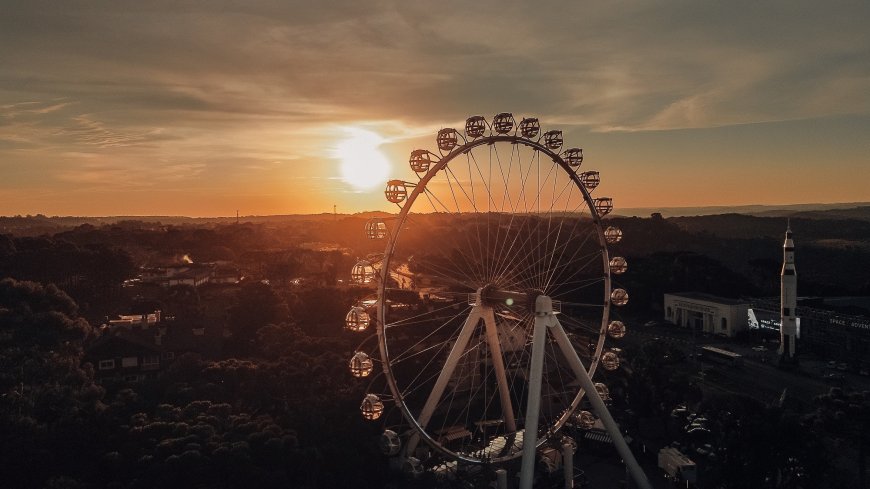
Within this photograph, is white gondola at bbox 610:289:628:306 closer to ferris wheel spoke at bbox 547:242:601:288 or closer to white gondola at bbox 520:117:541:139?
ferris wheel spoke at bbox 547:242:601:288

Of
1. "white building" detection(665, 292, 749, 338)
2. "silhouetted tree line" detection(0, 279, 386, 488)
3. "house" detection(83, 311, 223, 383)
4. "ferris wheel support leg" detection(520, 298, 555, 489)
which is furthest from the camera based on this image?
"white building" detection(665, 292, 749, 338)

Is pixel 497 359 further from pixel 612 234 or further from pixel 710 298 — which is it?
pixel 710 298

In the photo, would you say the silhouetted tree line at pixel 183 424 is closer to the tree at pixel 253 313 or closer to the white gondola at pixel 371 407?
the white gondola at pixel 371 407

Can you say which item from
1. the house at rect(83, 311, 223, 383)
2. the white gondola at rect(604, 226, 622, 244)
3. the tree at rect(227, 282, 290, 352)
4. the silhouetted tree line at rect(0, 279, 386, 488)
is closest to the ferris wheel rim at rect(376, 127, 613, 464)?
the white gondola at rect(604, 226, 622, 244)

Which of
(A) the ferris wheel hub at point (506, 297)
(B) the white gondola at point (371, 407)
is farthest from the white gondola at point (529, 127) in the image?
(B) the white gondola at point (371, 407)

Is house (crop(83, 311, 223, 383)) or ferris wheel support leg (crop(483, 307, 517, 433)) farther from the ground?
ferris wheel support leg (crop(483, 307, 517, 433))

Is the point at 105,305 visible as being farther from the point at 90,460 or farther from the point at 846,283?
the point at 846,283

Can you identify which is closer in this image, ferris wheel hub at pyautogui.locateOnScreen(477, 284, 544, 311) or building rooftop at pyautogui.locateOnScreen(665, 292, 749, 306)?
ferris wheel hub at pyautogui.locateOnScreen(477, 284, 544, 311)

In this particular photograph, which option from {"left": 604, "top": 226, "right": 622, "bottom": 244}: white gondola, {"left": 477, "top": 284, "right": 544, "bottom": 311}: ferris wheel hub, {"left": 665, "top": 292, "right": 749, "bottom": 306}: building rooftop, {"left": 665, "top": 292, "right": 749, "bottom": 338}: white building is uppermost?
{"left": 604, "top": 226, "right": 622, "bottom": 244}: white gondola
